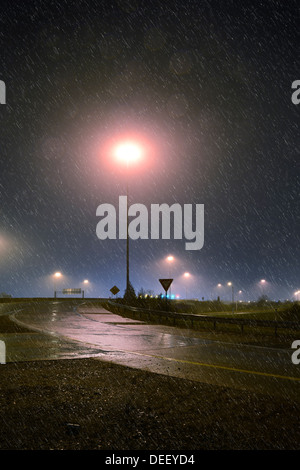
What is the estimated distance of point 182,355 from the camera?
1259 centimetres

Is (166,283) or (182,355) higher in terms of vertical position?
(166,283)

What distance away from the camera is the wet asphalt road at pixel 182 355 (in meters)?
8.88

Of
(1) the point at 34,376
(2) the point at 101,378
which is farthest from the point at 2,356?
(2) the point at 101,378

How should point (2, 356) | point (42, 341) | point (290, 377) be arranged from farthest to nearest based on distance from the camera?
point (42, 341), point (2, 356), point (290, 377)

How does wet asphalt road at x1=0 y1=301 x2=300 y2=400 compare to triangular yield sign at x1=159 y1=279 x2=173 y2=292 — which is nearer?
wet asphalt road at x1=0 y1=301 x2=300 y2=400

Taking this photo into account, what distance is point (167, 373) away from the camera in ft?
31.0

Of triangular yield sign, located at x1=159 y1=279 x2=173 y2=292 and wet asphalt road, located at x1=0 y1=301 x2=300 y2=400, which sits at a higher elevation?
triangular yield sign, located at x1=159 y1=279 x2=173 y2=292

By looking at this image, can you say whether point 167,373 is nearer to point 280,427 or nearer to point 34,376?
point 34,376

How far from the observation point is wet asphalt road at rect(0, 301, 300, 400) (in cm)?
888

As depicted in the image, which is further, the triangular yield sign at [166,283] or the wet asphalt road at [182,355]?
the triangular yield sign at [166,283]

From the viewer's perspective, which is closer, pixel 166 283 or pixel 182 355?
pixel 182 355

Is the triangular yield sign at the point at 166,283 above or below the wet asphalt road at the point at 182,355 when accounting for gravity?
above
